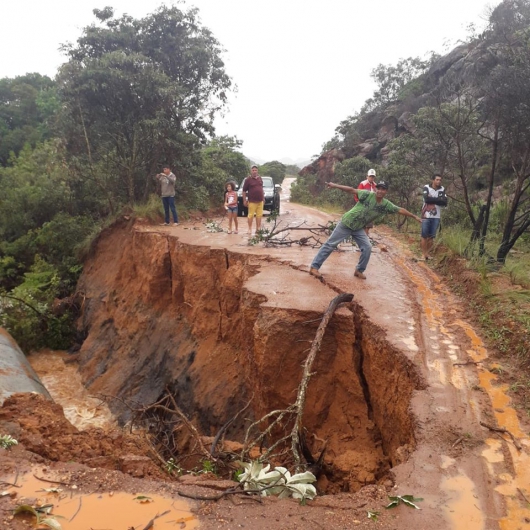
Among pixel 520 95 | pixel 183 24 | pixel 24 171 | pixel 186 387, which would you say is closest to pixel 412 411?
pixel 186 387

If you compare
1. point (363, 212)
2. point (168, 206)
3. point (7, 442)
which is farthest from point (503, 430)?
point (168, 206)

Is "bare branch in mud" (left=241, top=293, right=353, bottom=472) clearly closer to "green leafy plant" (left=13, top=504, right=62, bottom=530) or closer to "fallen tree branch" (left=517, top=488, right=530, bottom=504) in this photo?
"green leafy plant" (left=13, top=504, right=62, bottom=530)

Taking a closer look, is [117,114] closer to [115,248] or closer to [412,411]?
[115,248]

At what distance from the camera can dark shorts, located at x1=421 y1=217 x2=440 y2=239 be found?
779 cm

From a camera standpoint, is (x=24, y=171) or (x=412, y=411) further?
(x=24, y=171)

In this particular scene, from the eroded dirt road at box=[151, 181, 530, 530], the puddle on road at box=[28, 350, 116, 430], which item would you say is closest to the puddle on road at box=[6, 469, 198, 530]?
the eroded dirt road at box=[151, 181, 530, 530]

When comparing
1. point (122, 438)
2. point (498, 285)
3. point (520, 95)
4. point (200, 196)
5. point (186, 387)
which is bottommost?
point (186, 387)

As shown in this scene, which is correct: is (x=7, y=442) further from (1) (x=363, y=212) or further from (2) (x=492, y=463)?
(1) (x=363, y=212)

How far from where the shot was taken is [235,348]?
7.04 metres

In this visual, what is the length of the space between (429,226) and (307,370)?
517 cm

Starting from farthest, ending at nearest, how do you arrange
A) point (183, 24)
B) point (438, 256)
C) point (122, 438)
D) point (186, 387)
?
1. point (183, 24)
2. point (438, 256)
3. point (186, 387)
4. point (122, 438)

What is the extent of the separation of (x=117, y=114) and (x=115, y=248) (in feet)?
12.9

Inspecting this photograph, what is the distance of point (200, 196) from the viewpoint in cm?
1342

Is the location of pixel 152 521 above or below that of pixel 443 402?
below
